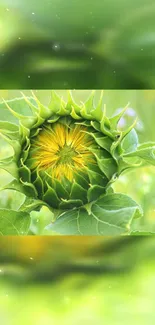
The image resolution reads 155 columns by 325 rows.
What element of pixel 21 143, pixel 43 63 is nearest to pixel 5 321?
pixel 21 143

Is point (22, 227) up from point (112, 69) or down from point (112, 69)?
down

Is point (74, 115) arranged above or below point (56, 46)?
below

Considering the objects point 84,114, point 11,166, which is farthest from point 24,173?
point 84,114

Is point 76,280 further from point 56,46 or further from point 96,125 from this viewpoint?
point 56,46

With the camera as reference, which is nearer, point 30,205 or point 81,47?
point 30,205

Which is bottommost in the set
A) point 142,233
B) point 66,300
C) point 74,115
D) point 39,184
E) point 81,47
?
point 66,300

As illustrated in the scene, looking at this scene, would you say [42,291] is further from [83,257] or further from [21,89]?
A: [21,89]
